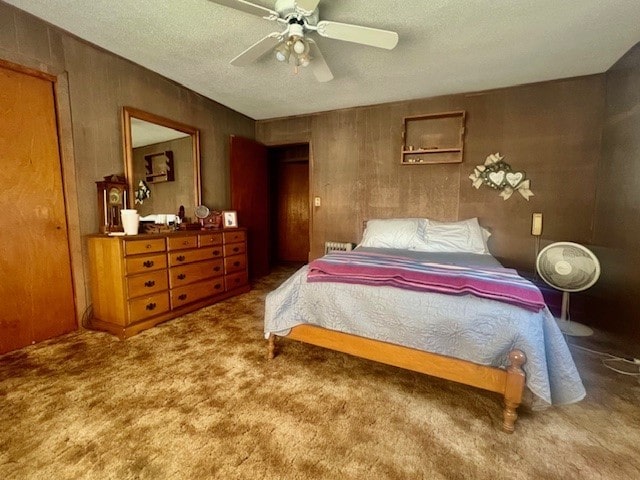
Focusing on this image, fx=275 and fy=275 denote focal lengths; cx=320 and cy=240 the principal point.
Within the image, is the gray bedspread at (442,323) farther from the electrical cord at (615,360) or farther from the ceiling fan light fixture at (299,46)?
the ceiling fan light fixture at (299,46)

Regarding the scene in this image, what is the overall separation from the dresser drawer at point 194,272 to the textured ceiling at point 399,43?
192cm

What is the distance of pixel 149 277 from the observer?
2.37 meters

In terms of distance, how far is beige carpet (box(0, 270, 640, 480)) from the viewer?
111 cm

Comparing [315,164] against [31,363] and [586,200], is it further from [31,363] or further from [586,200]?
[31,363]

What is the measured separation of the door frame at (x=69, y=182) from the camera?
218cm

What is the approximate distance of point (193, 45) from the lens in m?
2.27

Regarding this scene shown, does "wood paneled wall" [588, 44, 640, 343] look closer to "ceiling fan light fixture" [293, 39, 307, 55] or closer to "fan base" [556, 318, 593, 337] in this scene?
"fan base" [556, 318, 593, 337]

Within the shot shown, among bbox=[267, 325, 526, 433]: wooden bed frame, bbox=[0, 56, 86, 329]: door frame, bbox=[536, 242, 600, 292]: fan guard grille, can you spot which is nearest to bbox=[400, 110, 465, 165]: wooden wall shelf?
bbox=[536, 242, 600, 292]: fan guard grille

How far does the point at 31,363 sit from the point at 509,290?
2.97 m

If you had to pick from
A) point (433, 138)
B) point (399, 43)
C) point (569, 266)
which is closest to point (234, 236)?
point (399, 43)

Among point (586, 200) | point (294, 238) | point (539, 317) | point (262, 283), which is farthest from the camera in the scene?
→ point (294, 238)

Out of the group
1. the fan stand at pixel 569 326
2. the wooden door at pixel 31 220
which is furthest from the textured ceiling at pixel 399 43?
the fan stand at pixel 569 326

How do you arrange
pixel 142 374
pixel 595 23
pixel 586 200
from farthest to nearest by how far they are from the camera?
1. pixel 586 200
2. pixel 595 23
3. pixel 142 374

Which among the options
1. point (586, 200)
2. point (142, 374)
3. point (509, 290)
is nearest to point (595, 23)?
point (586, 200)
